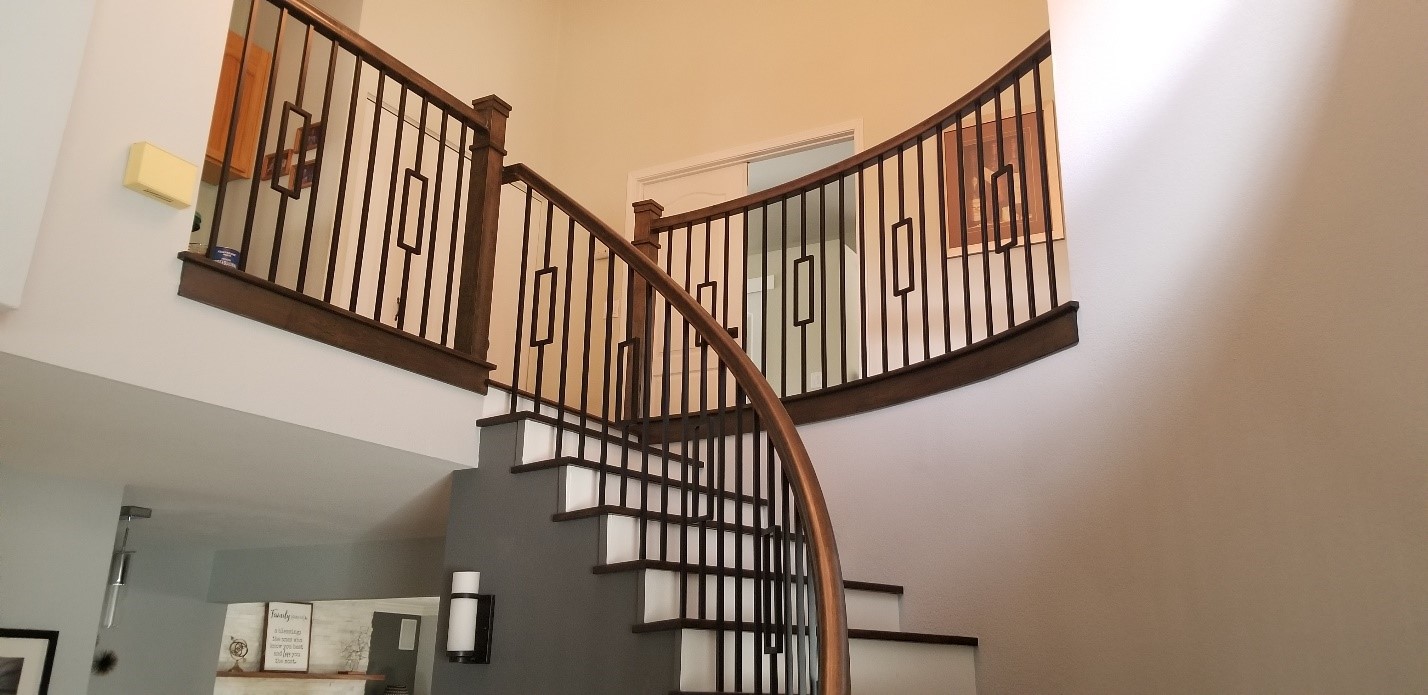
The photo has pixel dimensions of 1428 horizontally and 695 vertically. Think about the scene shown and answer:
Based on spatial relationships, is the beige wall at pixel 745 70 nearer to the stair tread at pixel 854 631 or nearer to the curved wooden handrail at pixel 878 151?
the curved wooden handrail at pixel 878 151

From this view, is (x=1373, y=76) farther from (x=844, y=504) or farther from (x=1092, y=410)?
(x=844, y=504)

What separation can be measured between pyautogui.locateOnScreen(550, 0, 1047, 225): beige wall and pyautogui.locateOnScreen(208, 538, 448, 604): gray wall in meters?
2.49

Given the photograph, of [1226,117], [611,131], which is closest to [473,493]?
[1226,117]

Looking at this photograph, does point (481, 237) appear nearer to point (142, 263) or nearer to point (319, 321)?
point (319, 321)

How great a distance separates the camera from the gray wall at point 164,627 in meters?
4.82

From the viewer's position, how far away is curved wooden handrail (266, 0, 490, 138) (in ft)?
10.5

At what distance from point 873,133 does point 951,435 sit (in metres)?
2.61

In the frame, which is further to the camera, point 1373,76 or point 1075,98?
point 1075,98

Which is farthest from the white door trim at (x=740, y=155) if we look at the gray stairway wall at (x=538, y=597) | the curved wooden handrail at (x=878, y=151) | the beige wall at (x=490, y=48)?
the gray stairway wall at (x=538, y=597)

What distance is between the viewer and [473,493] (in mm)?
3564

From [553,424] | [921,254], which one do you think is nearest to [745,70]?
[921,254]

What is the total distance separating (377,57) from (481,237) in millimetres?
710

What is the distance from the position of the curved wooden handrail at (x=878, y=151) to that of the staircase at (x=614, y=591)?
120 cm

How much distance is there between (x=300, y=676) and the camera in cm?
769
